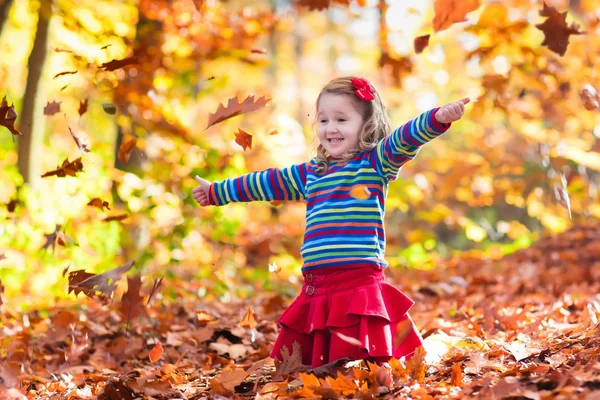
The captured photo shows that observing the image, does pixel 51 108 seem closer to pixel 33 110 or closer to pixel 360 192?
pixel 360 192

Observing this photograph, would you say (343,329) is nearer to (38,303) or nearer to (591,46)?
(38,303)

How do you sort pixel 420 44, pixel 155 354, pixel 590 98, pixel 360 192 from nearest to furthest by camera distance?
pixel 360 192, pixel 590 98, pixel 155 354, pixel 420 44

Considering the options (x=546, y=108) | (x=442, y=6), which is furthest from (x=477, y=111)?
Result: (x=442, y=6)

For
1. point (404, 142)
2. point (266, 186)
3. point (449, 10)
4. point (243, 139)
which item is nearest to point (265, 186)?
point (266, 186)

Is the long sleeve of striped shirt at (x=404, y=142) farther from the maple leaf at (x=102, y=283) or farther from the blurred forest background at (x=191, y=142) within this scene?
the maple leaf at (x=102, y=283)

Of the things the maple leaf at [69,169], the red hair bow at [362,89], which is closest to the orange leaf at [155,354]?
the maple leaf at [69,169]

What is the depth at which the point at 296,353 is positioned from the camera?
256 centimetres

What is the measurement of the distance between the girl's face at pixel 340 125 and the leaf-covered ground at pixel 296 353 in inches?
31.6

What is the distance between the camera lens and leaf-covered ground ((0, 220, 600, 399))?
2121 millimetres

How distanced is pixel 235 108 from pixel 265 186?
39cm

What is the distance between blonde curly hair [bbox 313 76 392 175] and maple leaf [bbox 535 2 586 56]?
1075 mm

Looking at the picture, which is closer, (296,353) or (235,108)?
(296,353)

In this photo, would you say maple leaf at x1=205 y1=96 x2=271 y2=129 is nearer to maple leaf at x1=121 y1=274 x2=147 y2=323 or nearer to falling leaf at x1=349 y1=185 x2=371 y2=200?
falling leaf at x1=349 y1=185 x2=371 y2=200

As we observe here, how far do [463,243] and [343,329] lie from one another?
1102 cm
